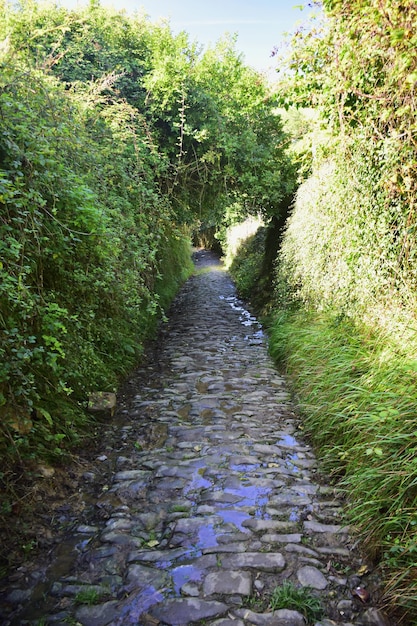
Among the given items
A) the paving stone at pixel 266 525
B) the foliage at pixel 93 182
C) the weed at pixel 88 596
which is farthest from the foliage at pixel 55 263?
the paving stone at pixel 266 525

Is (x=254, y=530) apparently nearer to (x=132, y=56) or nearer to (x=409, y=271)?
(x=409, y=271)

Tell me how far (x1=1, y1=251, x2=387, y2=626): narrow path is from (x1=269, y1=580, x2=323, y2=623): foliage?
33mm

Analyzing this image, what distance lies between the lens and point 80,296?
4613 millimetres

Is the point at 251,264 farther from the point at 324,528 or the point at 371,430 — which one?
the point at 324,528

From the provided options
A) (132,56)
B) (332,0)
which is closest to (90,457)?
(332,0)

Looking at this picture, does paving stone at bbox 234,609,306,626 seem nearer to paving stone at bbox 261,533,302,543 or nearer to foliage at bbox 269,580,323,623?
foliage at bbox 269,580,323,623

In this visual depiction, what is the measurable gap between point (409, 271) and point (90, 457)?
12.1 ft

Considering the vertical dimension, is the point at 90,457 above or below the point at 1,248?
below

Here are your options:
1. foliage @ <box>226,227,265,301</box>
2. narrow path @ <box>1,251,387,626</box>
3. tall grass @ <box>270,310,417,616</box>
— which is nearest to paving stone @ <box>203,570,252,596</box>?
narrow path @ <box>1,251,387,626</box>

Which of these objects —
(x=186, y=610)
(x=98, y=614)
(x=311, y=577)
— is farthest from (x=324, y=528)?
(x=98, y=614)

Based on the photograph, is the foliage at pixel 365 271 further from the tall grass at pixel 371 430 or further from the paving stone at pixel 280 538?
the paving stone at pixel 280 538

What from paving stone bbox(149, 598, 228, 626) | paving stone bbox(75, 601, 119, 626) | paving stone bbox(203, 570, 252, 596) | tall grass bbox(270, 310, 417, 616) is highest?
tall grass bbox(270, 310, 417, 616)

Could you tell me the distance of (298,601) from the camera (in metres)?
2.33

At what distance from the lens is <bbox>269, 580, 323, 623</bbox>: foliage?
2273 mm
